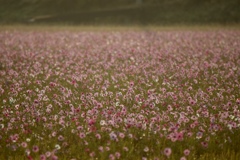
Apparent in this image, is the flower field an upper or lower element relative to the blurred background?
lower

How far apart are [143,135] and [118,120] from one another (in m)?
0.59

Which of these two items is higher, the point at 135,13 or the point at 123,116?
the point at 135,13

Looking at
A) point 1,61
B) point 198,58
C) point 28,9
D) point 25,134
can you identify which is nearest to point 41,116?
point 25,134

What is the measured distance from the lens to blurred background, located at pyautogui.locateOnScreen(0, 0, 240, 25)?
114 feet

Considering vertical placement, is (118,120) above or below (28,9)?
below

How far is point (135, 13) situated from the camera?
3878cm

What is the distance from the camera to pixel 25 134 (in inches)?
205

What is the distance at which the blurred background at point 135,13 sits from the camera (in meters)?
34.9

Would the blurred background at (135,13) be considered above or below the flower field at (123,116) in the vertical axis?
above

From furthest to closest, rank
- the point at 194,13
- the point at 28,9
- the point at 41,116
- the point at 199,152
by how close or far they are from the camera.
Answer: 1. the point at 28,9
2. the point at 194,13
3. the point at 41,116
4. the point at 199,152

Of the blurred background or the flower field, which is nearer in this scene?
the flower field

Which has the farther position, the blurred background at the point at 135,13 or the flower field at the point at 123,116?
the blurred background at the point at 135,13

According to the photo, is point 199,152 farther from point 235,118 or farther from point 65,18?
point 65,18

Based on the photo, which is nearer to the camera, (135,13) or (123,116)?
(123,116)
